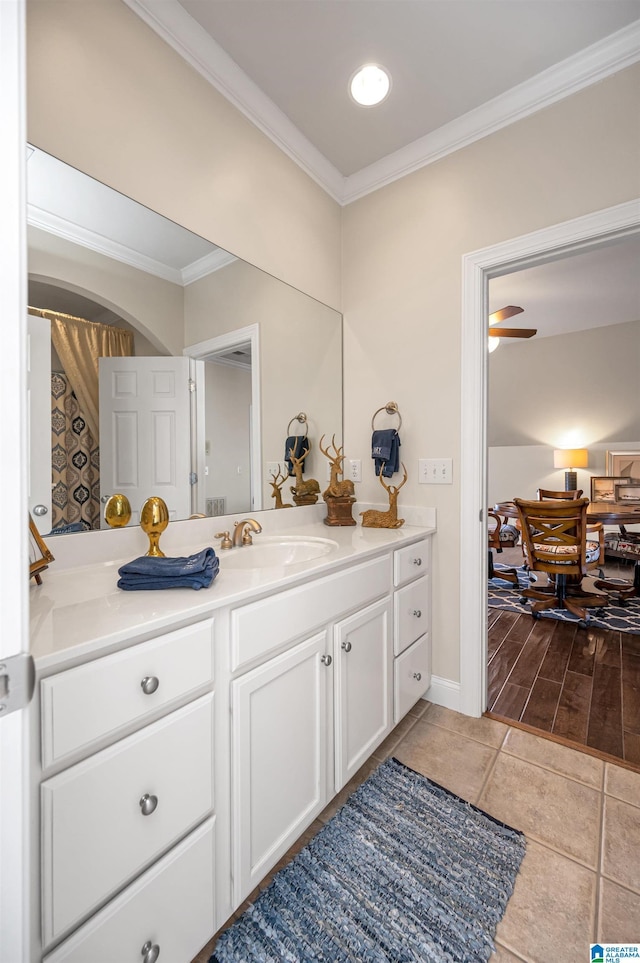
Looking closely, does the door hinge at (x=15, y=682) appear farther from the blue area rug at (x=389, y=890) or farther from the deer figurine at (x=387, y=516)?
the deer figurine at (x=387, y=516)

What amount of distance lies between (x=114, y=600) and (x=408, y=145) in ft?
7.86

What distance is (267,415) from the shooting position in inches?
80.5

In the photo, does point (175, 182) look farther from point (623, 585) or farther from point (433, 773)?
point (623, 585)

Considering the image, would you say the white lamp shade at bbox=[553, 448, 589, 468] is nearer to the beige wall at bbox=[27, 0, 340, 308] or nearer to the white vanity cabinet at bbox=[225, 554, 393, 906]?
the beige wall at bbox=[27, 0, 340, 308]

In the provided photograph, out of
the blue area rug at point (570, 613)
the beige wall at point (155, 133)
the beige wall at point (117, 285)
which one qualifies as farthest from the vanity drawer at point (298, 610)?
the blue area rug at point (570, 613)

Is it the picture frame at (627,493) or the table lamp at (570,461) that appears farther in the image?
the table lamp at (570,461)

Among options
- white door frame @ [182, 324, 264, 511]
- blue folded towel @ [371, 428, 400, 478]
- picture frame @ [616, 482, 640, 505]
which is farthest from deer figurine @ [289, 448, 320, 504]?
picture frame @ [616, 482, 640, 505]

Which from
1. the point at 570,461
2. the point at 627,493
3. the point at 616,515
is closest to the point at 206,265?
the point at 616,515

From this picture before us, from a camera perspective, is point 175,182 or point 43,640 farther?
point 175,182

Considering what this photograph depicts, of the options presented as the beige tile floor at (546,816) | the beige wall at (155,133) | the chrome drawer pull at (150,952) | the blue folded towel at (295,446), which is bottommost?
the beige tile floor at (546,816)

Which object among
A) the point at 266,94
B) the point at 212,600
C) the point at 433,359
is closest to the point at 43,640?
the point at 212,600

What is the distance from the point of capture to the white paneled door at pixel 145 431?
1394 mm

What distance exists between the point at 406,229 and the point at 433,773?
8.01ft

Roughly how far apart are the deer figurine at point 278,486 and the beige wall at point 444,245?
0.48m
